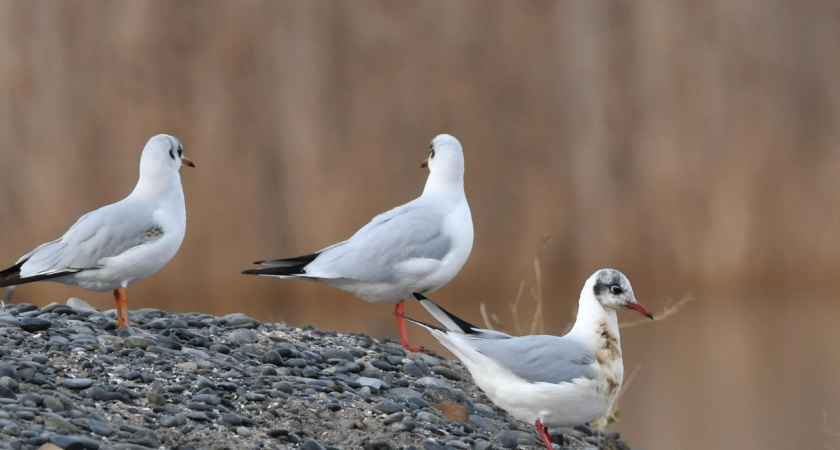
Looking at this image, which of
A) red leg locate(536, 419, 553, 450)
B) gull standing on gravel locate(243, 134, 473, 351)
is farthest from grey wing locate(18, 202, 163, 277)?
red leg locate(536, 419, 553, 450)

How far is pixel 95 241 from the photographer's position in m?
4.74

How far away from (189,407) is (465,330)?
3.59 ft

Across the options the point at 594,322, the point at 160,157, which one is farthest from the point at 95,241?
the point at 594,322

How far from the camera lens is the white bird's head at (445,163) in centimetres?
→ 565

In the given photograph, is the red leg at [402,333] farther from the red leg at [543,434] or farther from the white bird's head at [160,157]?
the white bird's head at [160,157]

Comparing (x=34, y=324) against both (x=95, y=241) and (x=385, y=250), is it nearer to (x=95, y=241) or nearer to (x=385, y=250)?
(x=95, y=241)

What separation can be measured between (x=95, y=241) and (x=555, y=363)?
1903mm

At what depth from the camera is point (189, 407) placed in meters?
3.98

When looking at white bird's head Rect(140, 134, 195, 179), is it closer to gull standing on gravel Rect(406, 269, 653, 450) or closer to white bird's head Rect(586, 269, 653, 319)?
gull standing on gravel Rect(406, 269, 653, 450)

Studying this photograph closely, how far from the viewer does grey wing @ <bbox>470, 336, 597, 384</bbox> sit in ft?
14.0

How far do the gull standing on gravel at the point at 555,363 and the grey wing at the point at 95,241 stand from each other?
1284 millimetres

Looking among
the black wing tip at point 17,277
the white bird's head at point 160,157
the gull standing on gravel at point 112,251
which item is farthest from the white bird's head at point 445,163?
the black wing tip at point 17,277

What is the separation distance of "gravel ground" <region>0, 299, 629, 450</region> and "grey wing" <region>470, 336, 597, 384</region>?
11.9 inches

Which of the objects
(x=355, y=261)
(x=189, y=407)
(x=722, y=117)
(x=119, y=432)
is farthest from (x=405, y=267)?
(x=722, y=117)
